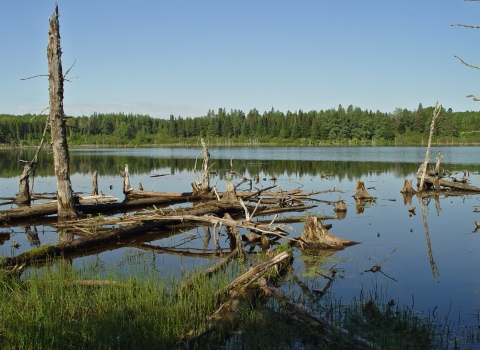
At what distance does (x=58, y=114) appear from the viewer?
591 inches

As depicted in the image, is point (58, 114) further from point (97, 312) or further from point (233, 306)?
point (233, 306)

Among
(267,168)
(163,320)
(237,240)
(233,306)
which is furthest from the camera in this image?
(267,168)

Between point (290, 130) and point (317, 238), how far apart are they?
124 metres

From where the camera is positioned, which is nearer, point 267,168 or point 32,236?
point 32,236

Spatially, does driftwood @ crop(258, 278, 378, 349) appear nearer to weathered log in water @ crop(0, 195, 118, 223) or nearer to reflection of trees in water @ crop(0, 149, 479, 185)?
weathered log in water @ crop(0, 195, 118, 223)

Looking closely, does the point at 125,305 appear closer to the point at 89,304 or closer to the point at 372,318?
the point at 89,304

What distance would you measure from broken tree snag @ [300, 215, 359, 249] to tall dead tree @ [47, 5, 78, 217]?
8.29 metres

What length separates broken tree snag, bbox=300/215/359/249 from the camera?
1232 centimetres

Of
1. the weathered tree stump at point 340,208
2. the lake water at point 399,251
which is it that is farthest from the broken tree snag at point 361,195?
the weathered tree stump at point 340,208

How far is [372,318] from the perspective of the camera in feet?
22.9

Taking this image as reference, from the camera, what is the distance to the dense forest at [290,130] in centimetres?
12162

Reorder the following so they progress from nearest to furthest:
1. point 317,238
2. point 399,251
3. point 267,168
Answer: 1. point 399,251
2. point 317,238
3. point 267,168

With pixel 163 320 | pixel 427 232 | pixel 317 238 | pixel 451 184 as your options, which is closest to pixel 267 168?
pixel 451 184

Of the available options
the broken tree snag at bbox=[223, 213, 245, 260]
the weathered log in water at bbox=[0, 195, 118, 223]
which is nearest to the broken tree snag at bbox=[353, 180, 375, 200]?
the broken tree snag at bbox=[223, 213, 245, 260]
